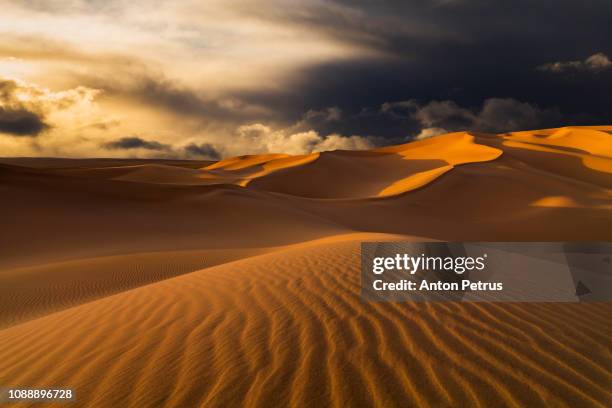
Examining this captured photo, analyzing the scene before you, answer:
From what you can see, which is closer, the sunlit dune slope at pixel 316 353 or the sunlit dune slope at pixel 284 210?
the sunlit dune slope at pixel 316 353

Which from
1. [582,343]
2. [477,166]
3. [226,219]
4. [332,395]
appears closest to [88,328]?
[332,395]

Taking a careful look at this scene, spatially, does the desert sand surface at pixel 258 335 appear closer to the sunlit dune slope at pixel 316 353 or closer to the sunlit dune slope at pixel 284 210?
the sunlit dune slope at pixel 316 353

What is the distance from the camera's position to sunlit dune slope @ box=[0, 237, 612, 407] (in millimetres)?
3373

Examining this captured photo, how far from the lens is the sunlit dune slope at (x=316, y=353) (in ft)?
11.1

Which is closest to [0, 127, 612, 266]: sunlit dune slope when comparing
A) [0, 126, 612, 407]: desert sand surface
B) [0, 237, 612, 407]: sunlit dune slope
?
[0, 126, 612, 407]: desert sand surface

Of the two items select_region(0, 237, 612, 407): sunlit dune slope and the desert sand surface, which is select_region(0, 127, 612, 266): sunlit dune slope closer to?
the desert sand surface

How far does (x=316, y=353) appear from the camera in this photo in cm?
397

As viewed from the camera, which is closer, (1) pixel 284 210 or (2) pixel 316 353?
(2) pixel 316 353

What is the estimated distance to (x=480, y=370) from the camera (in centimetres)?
364

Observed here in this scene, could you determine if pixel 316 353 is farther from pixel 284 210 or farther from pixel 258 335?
pixel 284 210

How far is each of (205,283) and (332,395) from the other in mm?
4512

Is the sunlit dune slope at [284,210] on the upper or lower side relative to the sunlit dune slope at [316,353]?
lower

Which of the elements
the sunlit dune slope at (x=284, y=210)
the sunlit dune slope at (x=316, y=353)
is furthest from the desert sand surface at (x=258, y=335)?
the sunlit dune slope at (x=284, y=210)

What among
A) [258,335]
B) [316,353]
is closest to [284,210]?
[258,335]
